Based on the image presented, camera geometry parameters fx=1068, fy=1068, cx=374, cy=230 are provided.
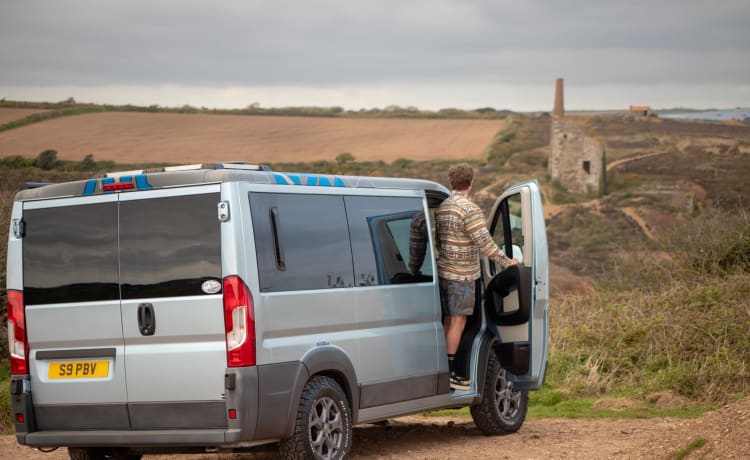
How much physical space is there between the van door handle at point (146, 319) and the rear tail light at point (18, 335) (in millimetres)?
1087

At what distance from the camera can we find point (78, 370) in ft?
25.1

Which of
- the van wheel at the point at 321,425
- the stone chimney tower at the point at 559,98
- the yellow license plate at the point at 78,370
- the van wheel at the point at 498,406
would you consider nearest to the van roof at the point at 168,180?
the yellow license plate at the point at 78,370

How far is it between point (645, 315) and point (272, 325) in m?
10.6

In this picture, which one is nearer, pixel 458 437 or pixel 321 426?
pixel 321 426

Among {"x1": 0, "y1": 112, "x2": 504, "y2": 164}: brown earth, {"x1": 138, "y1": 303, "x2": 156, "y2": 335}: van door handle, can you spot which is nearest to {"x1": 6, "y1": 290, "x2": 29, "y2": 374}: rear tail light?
{"x1": 138, "y1": 303, "x2": 156, "y2": 335}: van door handle

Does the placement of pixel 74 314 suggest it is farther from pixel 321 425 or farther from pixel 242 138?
pixel 242 138

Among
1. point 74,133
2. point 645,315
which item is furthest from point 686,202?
point 645,315

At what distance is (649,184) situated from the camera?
208ft

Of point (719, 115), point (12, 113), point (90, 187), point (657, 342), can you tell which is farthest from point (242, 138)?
point (90, 187)

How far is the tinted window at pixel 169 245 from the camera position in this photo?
23.7ft

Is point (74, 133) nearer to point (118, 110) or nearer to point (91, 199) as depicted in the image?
point (118, 110)

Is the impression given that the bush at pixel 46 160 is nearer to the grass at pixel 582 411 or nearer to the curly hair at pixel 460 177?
the grass at pixel 582 411

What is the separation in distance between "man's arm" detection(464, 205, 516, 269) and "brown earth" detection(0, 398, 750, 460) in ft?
5.57

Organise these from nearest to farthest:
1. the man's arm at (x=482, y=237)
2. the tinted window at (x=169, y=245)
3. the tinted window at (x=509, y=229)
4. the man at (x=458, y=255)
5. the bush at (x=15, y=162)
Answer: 1. the tinted window at (x=169, y=245)
2. the man's arm at (x=482, y=237)
3. the man at (x=458, y=255)
4. the tinted window at (x=509, y=229)
5. the bush at (x=15, y=162)
